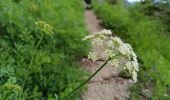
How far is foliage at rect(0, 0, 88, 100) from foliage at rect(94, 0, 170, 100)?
1.35m

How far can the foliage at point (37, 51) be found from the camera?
4930mm

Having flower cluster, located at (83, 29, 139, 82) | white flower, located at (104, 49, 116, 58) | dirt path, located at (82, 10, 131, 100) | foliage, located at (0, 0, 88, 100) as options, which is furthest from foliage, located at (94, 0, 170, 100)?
white flower, located at (104, 49, 116, 58)

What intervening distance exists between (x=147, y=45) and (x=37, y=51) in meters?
4.72

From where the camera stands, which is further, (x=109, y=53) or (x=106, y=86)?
(x=106, y=86)

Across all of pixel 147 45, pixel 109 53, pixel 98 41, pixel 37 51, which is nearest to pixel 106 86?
pixel 37 51

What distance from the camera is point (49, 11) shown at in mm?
6723

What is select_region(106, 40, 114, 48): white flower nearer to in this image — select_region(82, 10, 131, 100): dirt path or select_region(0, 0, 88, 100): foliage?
select_region(0, 0, 88, 100): foliage

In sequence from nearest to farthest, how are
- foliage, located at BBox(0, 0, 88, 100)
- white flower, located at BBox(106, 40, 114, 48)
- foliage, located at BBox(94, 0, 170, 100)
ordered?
white flower, located at BBox(106, 40, 114, 48)
foliage, located at BBox(0, 0, 88, 100)
foliage, located at BBox(94, 0, 170, 100)

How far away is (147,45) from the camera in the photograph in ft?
31.8

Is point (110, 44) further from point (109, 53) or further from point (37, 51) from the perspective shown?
point (37, 51)

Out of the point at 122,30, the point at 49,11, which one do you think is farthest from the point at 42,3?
the point at 122,30

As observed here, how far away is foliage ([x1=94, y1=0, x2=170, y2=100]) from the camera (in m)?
6.25

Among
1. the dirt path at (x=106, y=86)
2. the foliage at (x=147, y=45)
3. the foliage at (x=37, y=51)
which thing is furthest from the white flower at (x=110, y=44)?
the foliage at (x=147, y=45)

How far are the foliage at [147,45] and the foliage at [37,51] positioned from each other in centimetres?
135
